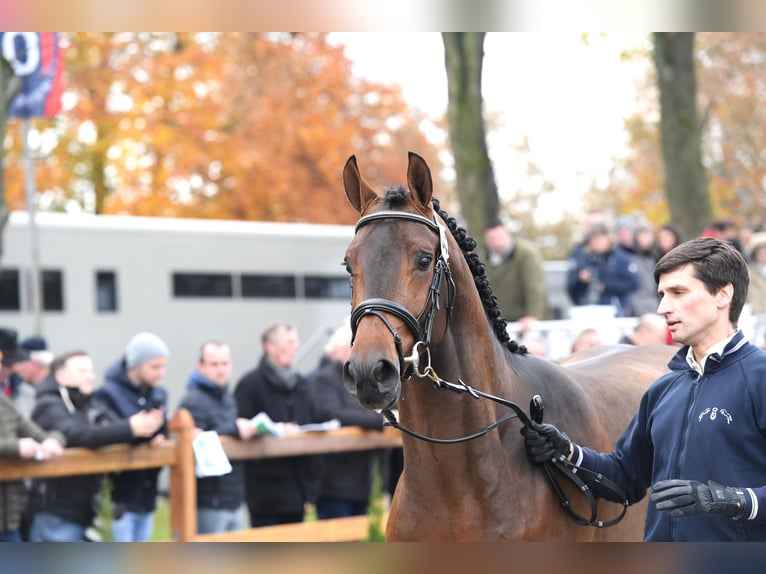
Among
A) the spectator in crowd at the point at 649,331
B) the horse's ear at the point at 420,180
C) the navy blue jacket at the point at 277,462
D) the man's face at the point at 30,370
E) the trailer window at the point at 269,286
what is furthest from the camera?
the trailer window at the point at 269,286

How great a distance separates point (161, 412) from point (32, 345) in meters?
4.79

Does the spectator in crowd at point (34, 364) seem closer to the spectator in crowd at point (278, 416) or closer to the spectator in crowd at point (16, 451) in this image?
the spectator in crowd at point (278, 416)

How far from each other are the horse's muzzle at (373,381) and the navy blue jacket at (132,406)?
4.90 metres

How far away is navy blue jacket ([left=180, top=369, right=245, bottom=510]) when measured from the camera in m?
8.80

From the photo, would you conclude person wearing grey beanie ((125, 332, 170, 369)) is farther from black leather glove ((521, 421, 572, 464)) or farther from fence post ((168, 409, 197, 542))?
black leather glove ((521, 421, 572, 464))

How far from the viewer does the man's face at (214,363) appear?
9.02 metres

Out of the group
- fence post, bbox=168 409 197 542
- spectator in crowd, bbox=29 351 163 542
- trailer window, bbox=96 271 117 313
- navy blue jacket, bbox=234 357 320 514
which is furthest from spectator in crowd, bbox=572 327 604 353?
trailer window, bbox=96 271 117 313

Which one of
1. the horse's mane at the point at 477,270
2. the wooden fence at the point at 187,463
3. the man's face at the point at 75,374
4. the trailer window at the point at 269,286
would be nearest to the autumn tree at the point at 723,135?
the trailer window at the point at 269,286

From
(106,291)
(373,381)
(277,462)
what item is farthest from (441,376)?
(106,291)

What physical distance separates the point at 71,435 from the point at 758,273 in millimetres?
7885

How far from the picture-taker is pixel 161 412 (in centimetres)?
835

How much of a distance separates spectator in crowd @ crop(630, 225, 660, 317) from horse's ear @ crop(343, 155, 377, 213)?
8.36 metres

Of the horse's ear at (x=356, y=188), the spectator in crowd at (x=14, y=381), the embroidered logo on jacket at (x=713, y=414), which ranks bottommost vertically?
the spectator in crowd at (x=14, y=381)

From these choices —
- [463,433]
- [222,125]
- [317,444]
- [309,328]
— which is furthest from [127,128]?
[463,433]
